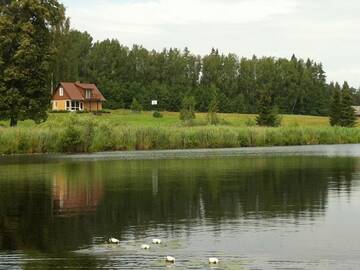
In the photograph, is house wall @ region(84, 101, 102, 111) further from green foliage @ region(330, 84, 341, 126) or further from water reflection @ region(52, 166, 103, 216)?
water reflection @ region(52, 166, 103, 216)

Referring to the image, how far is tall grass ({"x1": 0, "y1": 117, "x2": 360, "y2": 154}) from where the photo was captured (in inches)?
2509

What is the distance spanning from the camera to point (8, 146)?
62.3 meters

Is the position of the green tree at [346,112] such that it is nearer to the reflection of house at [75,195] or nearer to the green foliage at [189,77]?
the green foliage at [189,77]

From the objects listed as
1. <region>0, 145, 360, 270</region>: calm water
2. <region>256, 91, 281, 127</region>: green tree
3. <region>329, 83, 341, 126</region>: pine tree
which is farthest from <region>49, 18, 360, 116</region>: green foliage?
<region>0, 145, 360, 270</region>: calm water

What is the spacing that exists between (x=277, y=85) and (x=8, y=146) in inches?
4297

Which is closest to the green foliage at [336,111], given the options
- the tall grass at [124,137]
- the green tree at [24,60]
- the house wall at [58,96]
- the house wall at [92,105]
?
the tall grass at [124,137]

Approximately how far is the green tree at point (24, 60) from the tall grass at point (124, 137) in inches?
313

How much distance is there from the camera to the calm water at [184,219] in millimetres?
15688

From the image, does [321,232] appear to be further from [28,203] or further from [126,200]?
[28,203]

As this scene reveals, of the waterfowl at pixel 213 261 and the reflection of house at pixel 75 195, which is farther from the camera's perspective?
the reflection of house at pixel 75 195

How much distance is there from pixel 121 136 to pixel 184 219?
48.0 metres

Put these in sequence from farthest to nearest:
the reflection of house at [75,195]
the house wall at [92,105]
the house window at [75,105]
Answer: the house wall at [92,105] → the house window at [75,105] → the reflection of house at [75,195]

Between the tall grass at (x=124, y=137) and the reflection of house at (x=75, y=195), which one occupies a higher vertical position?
the tall grass at (x=124, y=137)

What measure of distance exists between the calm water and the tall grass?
77.9ft
